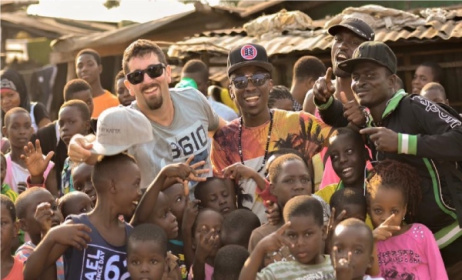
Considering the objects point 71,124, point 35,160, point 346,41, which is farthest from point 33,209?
point 346,41

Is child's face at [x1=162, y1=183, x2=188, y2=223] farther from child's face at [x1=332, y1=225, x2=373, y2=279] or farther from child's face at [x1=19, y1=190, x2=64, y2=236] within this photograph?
child's face at [x1=332, y1=225, x2=373, y2=279]

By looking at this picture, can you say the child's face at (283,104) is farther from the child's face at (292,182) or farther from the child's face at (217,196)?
the child's face at (292,182)

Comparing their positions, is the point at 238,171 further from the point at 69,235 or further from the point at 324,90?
the point at 69,235

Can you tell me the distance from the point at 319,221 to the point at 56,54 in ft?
33.3

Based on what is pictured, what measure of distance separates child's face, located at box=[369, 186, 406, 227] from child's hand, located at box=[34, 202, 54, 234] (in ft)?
6.70

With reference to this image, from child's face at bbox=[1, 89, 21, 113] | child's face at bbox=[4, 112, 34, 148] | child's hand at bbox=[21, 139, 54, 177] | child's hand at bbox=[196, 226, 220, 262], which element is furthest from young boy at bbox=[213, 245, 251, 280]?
child's face at bbox=[1, 89, 21, 113]

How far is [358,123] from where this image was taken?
6.91m

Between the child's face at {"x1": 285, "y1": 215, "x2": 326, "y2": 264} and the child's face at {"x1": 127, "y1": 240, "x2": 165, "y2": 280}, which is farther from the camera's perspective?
the child's face at {"x1": 127, "y1": 240, "x2": 165, "y2": 280}

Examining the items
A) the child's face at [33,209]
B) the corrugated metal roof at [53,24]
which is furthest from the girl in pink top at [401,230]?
the corrugated metal roof at [53,24]

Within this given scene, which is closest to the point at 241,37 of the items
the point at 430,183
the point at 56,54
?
the point at 56,54

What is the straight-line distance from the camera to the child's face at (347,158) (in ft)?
22.5

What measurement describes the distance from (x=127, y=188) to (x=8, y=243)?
840 millimetres

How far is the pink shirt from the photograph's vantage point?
631 centimetres

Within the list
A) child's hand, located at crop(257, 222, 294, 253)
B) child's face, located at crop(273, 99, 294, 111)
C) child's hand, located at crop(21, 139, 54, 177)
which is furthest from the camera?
child's face, located at crop(273, 99, 294, 111)
